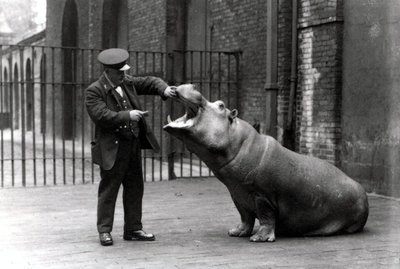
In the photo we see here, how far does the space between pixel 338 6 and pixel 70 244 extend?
5.85 meters

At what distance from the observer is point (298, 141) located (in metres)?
11.2

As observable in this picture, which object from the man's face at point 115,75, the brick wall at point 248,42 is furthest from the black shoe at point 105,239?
the brick wall at point 248,42

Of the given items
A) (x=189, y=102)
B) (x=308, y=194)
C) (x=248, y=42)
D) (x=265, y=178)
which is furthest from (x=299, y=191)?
(x=248, y=42)

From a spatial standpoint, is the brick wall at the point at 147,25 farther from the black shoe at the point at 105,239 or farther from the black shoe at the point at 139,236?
the black shoe at the point at 105,239

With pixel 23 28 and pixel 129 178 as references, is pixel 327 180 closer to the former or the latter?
pixel 129 178

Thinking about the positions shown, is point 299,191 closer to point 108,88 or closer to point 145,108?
point 108,88

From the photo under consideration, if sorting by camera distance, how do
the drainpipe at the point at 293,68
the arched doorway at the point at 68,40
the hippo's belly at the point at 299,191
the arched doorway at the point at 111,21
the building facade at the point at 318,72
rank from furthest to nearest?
1. the arched doorway at the point at 68,40
2. the arched doorway at the point at 111,21
3. the drainpipe at the point at 293,68
4. the building facade at the point at 318,72
5. the hippo's belly at the point at 299,191

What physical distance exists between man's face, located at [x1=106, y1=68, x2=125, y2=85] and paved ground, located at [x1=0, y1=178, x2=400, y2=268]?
1525 mm

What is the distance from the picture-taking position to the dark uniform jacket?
6.19 m

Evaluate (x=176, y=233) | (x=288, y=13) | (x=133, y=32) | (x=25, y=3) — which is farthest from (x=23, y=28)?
(x=176, y=233)

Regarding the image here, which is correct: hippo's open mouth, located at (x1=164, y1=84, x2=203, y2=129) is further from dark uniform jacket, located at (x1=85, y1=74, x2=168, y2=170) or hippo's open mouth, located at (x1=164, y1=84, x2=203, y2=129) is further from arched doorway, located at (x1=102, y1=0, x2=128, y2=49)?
arched doorway, located at (x1=102, y1=0, x2=128, y2=49)

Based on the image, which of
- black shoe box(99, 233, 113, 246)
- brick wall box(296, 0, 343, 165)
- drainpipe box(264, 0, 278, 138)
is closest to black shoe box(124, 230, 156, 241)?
black shoe box(99, 233, 113, 246)

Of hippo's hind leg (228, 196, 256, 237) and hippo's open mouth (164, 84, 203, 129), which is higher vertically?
hippo's open mouth (164, 84, 203, 129)

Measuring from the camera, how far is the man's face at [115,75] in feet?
20.9
